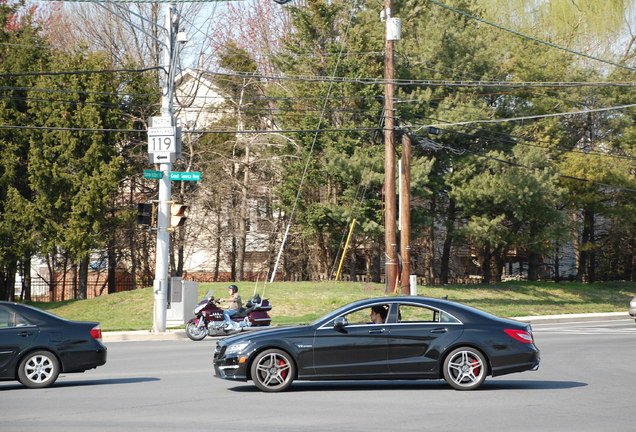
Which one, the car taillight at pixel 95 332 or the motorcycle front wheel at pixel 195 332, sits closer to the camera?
the car taillight at pixel 95 332

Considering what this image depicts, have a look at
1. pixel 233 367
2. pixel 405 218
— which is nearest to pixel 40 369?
pixel 233 367

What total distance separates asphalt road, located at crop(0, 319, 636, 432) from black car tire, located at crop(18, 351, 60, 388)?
230 millimetres

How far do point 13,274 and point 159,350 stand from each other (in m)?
22.8

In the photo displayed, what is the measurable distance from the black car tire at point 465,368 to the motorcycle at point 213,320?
1194 centimetres

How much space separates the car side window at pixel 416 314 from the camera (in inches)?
505

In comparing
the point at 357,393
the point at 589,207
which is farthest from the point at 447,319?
the point at 589,207

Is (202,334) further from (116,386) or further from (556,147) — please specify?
(556,147)

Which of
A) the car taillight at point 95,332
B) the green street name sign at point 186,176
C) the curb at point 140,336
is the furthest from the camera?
the green street name sign at point 186,176

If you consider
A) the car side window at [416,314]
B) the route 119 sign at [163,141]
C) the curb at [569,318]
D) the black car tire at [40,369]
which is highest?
A: the route 119 sign at [163,141]

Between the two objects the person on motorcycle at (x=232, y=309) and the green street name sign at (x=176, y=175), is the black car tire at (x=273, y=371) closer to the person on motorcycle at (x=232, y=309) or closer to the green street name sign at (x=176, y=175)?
the person on motorcycle at (x=232, y=309)

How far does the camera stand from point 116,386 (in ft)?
46.1

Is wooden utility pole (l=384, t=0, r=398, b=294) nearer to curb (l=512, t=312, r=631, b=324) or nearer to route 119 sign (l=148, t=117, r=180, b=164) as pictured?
curb (l=512, t=312, r=631, b=324)

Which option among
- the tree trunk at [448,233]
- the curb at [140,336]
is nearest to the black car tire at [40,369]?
the curb at [140,336]

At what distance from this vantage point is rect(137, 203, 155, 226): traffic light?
25.0 metres
